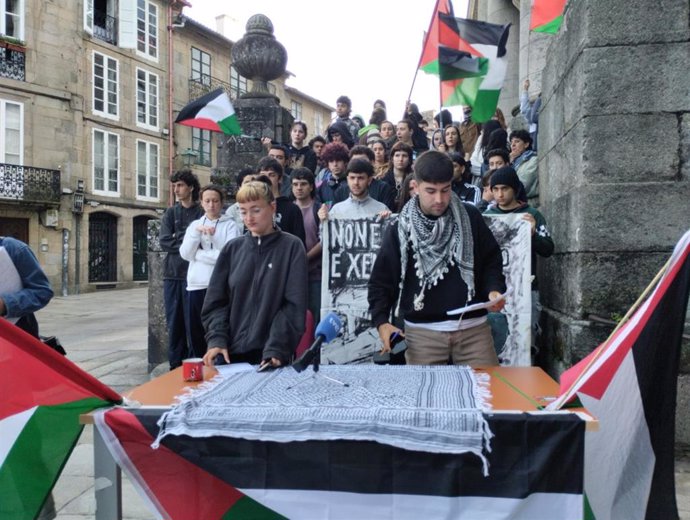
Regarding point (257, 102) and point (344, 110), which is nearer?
point (257, 102)

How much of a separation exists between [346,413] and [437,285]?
142cm

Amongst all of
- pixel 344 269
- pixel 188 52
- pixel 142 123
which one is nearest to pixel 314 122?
pixel 188 52

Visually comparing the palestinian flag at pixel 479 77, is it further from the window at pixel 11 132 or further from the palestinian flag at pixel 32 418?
the window at pixel 11 132

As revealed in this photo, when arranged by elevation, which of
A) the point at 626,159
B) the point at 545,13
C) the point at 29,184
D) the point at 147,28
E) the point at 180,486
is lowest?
the point at 180,486

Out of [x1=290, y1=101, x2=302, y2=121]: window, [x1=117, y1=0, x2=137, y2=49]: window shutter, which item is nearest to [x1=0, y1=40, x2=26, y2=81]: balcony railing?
[x1=117, y1=0, x2=137, y2=49]: window shutter

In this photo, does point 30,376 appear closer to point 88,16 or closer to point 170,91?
point 88,16

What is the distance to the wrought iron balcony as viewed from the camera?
27.3 m

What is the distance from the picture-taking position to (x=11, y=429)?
7.41 feet

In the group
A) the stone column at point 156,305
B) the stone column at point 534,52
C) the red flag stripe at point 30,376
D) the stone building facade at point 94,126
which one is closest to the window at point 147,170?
the stone building facade at point 94,126

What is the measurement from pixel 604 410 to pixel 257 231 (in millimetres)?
2091

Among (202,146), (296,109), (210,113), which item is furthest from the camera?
(296,109)

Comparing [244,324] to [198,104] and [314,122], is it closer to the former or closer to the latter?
[198,104]

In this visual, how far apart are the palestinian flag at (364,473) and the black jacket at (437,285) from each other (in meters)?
1.34

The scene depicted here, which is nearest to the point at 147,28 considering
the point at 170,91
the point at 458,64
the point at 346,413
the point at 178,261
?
the point at 170,91
